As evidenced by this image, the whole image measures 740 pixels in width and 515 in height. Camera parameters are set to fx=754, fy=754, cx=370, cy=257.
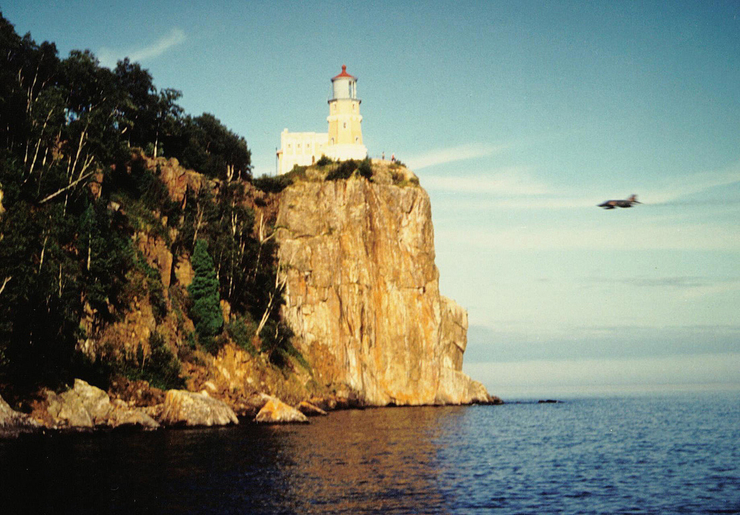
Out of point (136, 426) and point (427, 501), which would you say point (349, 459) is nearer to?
point (427, 501)

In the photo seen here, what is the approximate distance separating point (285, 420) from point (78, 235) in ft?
73.7

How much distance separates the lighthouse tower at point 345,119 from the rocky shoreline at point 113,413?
2385 inches

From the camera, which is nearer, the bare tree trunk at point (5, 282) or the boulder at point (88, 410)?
the bare tree trunk at point (5, 282)

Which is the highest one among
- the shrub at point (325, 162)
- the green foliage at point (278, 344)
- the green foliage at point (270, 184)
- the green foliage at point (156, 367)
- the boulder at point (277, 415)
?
the shrub at point (325, 162)

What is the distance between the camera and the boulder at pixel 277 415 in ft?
206

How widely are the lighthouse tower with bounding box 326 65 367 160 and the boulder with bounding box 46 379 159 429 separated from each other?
234 feet

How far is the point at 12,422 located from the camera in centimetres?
4122

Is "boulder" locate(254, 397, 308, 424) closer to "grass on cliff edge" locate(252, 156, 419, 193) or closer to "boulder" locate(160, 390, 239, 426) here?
"boulder" locate(160, 390, 239, 426)

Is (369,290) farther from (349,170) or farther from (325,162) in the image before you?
(325,162)

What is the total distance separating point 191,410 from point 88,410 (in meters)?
7.77

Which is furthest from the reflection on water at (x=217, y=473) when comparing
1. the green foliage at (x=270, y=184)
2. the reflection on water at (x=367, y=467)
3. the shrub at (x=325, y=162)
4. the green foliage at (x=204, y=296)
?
the shrub at (x=325, y=162)

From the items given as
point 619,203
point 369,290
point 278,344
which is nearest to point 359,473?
point 619,203

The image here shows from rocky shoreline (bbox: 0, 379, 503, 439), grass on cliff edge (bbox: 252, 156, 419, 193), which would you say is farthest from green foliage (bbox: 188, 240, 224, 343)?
grass on cliff edge (bbox: 252, 156, 419, 193)

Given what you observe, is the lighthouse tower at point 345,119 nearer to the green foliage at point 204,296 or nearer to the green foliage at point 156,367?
the green foliage at point 204,296
